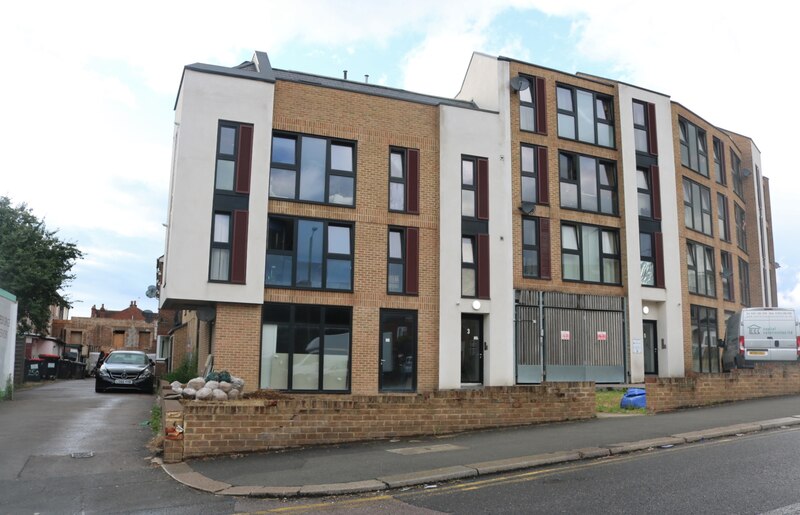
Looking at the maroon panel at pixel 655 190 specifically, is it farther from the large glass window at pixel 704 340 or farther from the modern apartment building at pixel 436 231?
the large glass window at pixel 704 340

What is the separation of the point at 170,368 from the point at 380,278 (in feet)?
52.1

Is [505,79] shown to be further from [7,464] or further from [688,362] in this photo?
[7,464]

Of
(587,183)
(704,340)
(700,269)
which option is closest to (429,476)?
(587,183)

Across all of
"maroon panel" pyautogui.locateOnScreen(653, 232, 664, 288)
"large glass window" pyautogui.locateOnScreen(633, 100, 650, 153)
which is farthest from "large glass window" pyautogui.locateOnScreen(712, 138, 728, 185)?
"maroon panel" pyautogui.locateOnScreen(653, 232, 664, 288)

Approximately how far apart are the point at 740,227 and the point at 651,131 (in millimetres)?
9525

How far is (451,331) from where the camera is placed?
63.8 ft

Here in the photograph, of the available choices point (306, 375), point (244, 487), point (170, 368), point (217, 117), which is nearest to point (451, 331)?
point (306, 375)

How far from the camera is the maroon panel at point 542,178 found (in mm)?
21766

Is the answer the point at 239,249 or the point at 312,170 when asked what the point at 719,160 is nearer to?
the point at 312,170

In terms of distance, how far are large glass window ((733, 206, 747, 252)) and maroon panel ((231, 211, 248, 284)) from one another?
22.2m

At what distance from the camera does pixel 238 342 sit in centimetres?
1719

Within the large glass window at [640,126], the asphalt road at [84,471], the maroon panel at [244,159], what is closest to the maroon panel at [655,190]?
the large glass window at [640,126]

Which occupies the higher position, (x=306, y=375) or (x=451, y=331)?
(x=451, y=331)

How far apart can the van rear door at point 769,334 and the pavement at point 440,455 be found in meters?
7.82
